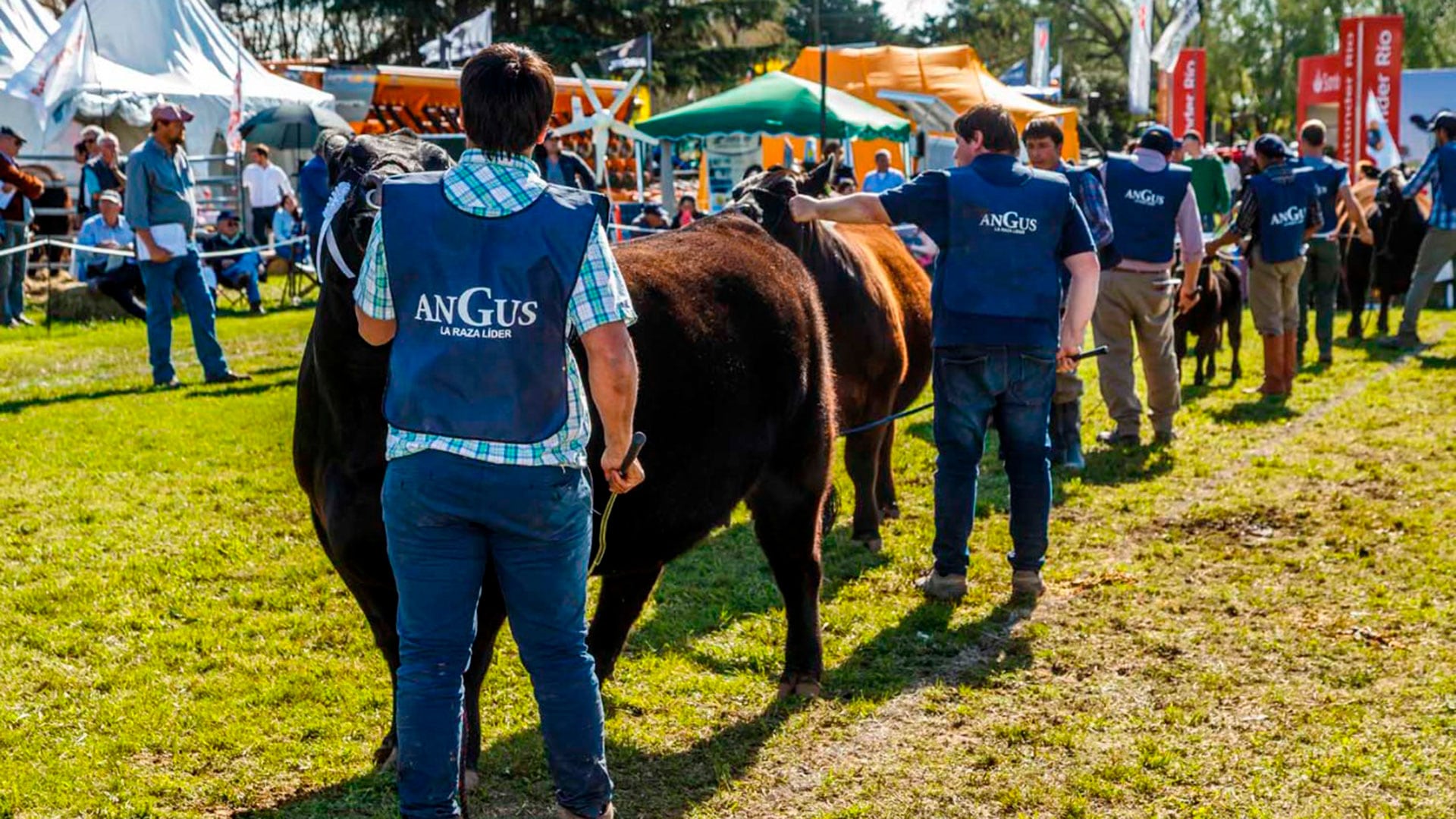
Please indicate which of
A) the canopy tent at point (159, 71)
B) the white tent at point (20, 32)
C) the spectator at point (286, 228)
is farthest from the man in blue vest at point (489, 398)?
the white tent at point (20, 32)

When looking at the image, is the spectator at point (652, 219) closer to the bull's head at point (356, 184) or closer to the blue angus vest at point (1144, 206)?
the blue angus vest at point (1144, 206)

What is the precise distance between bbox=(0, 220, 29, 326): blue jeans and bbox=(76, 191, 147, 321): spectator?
70cm

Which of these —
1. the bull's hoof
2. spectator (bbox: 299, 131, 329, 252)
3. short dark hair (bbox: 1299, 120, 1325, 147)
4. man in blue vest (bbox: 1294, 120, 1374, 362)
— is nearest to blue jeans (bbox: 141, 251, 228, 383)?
spectator (bbox: 299, 131, 329, 252)

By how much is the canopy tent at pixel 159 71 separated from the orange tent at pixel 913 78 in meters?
9.79

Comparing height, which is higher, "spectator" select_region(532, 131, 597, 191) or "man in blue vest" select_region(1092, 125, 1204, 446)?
"spectator" select_region(532, 131, 597, 191)

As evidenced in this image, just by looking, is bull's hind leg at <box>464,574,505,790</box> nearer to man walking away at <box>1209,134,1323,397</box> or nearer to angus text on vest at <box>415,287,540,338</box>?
angus text on vest at <box>415,287,540,338</box>

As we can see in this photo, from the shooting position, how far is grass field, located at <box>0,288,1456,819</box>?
175 inches

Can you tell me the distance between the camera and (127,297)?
51.6ft

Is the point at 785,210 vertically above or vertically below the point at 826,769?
above

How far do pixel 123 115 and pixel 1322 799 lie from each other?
2205 cm

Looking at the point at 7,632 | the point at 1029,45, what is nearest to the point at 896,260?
the point at 7,632

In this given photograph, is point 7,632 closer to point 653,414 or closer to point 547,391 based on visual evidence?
point 653,414

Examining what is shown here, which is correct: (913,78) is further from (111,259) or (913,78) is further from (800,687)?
(800,687)

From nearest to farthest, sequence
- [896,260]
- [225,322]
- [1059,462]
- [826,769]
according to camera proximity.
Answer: [826,769], [896,260], [1059,462], [225,322]
